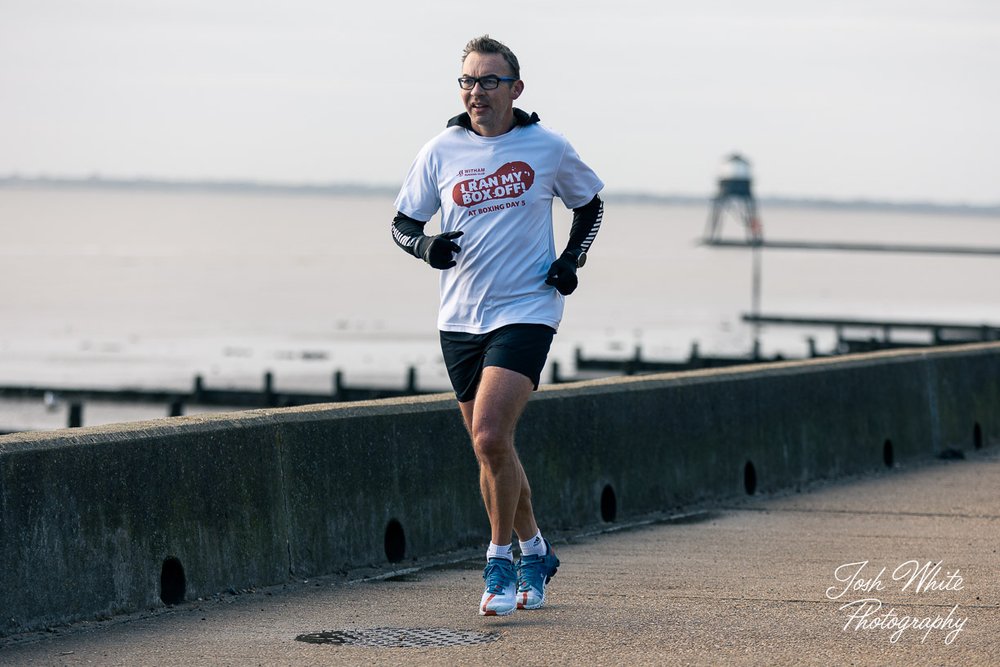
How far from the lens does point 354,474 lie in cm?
801

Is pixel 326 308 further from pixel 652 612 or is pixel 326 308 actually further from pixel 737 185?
pixel 652 612

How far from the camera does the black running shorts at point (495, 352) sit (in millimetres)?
6547

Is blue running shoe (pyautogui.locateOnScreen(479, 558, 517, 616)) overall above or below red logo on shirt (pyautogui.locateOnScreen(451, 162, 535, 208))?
below

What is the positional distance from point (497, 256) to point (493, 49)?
2.49 feet

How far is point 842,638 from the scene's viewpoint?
6.21 meters

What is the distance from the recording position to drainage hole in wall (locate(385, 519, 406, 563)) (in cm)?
813

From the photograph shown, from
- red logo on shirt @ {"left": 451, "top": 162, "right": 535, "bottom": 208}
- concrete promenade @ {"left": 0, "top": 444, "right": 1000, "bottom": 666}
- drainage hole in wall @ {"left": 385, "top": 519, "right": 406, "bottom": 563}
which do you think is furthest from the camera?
drainage hole in wall @ {"left": 385, "top": 519, "right": 406, "bottom": 563}

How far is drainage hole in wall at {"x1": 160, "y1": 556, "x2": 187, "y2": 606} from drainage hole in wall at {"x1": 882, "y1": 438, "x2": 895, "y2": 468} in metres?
6.73

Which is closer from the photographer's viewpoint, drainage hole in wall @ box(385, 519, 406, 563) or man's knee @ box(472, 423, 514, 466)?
man's knee @ box(472, 423, 514, 466)

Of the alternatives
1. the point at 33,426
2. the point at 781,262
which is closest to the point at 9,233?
the point at 781,262

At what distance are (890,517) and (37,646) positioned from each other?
5203mm

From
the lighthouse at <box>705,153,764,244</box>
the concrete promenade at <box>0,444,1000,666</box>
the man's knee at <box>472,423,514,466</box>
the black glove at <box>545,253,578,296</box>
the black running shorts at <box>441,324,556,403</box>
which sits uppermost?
the lighthouse at <box>705,153,764,244</box>

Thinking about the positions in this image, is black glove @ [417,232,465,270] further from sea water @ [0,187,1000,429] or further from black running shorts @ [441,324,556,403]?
sea water @ [0,187,1000,429]

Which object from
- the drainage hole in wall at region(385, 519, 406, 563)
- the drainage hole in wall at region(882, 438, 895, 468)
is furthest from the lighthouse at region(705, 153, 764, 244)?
the drainage hole in wall at region(385, 519, 406, 563)
